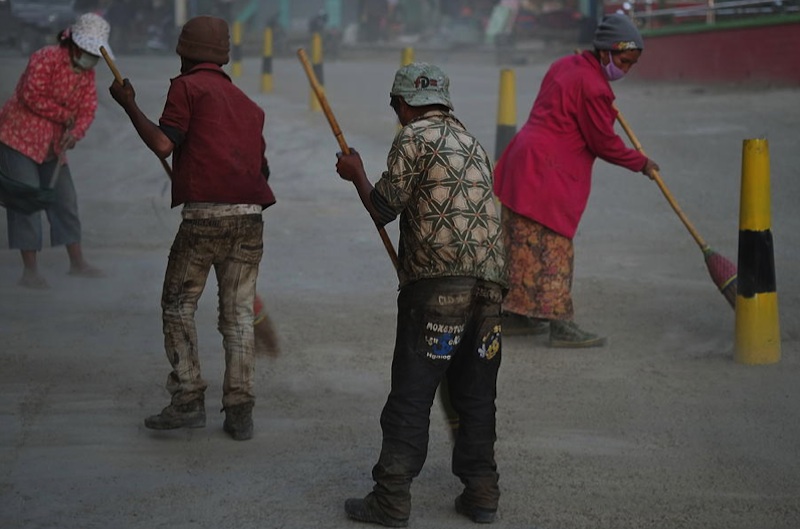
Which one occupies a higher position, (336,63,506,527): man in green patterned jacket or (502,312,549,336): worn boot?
(336,63,506,527): man in green patterned jacket

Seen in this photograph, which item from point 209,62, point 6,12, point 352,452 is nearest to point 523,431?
point 352,452

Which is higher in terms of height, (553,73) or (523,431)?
(553,73)

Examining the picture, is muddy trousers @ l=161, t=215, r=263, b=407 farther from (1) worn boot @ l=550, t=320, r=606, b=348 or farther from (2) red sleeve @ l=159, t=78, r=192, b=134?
(1) worn boot @ l=550, t=320, r=606, b=348

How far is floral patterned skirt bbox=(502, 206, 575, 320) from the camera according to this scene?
6.73 m

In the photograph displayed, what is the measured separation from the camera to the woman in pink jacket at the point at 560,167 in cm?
654

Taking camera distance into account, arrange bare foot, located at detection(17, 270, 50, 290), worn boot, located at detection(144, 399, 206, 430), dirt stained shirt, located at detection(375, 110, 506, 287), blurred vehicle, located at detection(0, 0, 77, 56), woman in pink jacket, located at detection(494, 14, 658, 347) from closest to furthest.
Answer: dirt stained shirt, located at detection(375, 110, 506, 287) < worn boot, located at detection(144, 399, 206, 430) < woman in pink jacket, located at detection(494, 14, 658, 347) < bare foot, located at detection(17, 270, 50, 290) < blurred vehicle, located at detection(0, 0, 77, 56)

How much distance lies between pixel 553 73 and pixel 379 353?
166 cm

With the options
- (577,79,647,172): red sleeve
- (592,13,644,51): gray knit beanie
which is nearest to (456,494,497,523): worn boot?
(577,79,647,172): red sleeve

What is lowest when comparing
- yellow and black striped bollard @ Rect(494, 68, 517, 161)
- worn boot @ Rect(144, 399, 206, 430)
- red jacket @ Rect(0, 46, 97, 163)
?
worn boot @ Rect(144, 399, 206, 430)

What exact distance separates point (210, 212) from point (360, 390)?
129cm

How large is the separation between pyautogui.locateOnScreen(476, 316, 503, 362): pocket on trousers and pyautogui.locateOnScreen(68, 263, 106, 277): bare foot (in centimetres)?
452

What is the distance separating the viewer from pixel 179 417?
16.6ft

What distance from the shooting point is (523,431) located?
5.25 meters

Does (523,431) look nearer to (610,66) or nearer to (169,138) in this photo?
(169,138)
